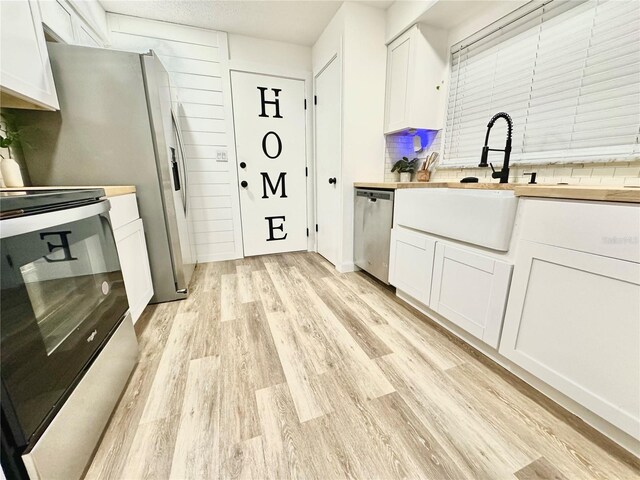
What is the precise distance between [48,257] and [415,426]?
4.74 ft

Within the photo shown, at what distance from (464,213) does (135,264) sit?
6.58 ft

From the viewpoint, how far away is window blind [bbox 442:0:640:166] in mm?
1245

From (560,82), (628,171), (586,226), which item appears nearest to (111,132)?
(586,226)

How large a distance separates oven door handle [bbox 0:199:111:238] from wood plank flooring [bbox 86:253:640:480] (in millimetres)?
836

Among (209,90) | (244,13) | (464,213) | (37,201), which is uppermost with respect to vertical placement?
(244,13)

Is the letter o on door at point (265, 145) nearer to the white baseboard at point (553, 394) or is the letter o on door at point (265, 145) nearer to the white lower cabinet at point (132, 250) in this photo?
the white lower cabinet at point (132, 250)

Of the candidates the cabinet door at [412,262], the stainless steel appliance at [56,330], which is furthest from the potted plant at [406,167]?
the stainless steel appliance at [56,330]

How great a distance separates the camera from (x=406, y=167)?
7.93 ft

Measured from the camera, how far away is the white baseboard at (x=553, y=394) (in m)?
0.94

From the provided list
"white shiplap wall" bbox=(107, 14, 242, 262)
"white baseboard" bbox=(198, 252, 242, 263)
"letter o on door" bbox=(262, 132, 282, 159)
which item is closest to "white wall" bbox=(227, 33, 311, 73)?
Answer: "white shiplap wall" bbox=(107, 14, 242, 262)

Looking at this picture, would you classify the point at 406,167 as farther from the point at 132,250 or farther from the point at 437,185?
the point at 132,250

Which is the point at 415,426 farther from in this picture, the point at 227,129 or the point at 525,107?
the point at 227,129

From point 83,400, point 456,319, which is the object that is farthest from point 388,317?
point 83,400

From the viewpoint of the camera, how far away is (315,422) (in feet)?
3.44
